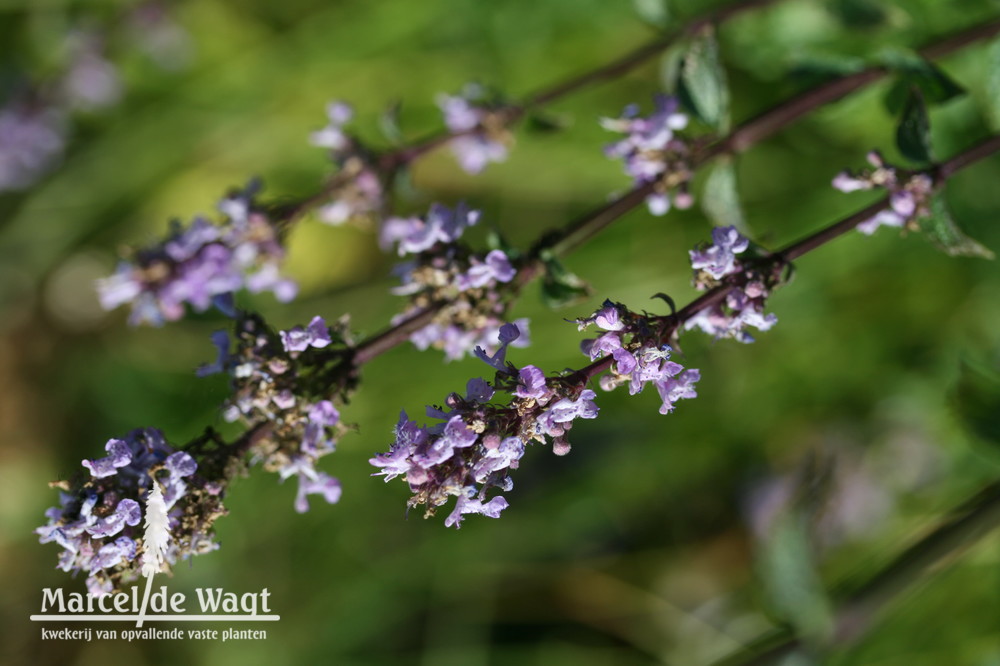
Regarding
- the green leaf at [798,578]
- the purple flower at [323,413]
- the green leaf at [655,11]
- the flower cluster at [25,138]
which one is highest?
the flower cluster at [25,138]

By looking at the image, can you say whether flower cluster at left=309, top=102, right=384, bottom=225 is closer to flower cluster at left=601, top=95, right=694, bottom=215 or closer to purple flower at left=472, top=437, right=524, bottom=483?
flower cluster at left=601, top=95, right=694, bottom=215

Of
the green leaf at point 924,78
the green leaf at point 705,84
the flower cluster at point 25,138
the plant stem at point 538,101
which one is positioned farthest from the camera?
the flower cluster at point 25,138

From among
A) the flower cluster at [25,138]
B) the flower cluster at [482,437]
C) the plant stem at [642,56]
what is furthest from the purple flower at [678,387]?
the flower cluster at [25,138]

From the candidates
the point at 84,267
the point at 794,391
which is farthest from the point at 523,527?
the point at 84,267

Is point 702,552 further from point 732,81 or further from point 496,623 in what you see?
point 732,81

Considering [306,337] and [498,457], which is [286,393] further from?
[498,457]

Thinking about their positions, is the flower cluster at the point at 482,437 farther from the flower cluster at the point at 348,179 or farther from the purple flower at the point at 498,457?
the flower cluster at the point at 348,179
